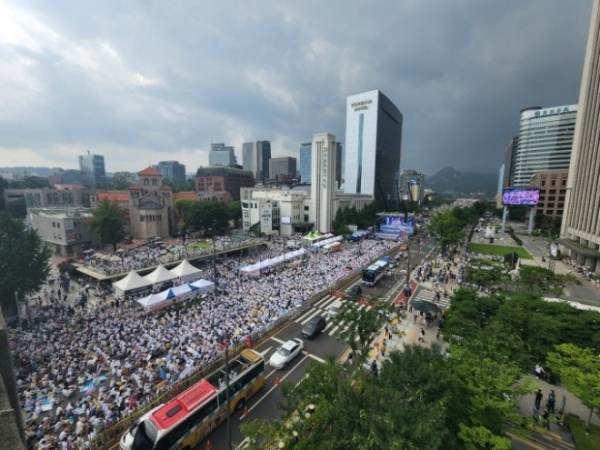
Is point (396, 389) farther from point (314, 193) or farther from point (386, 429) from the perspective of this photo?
point (314, 193)

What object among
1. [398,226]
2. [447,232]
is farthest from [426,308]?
[398,226]

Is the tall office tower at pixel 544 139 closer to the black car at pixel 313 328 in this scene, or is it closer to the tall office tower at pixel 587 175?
the tall office tower at pixel 587 175

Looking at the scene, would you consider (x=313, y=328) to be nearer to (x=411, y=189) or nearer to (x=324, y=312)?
(x=324, y=312)

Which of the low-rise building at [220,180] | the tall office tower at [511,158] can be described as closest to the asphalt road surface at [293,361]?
the low-rise building at [220,180]

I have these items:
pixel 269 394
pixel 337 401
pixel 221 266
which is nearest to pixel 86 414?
pixel 269 394

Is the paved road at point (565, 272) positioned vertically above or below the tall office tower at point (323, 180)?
below
